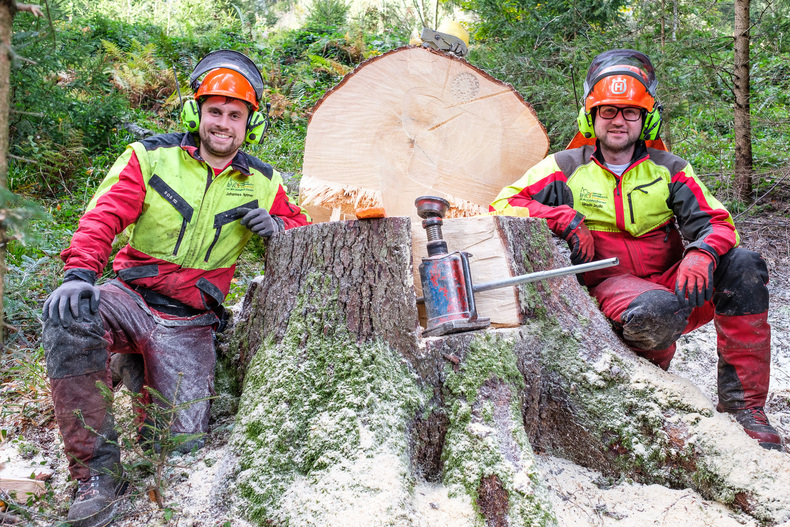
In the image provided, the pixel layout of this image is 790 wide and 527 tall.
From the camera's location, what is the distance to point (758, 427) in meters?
2.28

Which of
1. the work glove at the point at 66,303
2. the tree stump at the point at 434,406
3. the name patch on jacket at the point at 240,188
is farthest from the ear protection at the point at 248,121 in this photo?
the work glove at the point at 66,303

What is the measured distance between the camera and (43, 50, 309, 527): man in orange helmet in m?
2.41

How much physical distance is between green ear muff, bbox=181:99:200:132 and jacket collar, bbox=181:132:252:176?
46 millimetres

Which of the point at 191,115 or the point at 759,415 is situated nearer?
the point at 759,415

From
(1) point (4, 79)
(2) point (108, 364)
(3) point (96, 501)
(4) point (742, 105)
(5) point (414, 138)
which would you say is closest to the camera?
(1) point (4, 79)

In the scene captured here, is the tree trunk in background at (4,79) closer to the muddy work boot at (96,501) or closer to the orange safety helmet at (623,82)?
the muddy work boot at (96,501)

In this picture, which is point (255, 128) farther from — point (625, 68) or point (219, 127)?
point (625, 68)

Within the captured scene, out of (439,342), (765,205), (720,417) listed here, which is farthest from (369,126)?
(765,205)

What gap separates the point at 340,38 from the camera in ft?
30.1

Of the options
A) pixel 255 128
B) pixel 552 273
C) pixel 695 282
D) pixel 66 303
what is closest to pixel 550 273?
pixel 552 273

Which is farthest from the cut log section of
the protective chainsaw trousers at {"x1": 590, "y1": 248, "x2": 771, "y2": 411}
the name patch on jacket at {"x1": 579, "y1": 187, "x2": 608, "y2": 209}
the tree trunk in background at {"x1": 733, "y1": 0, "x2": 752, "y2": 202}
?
the tree trunk in background at {"x1": 733, "y1": 0, "x2": 752, "y2": 202}

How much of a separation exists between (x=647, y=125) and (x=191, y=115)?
2321 millimetres

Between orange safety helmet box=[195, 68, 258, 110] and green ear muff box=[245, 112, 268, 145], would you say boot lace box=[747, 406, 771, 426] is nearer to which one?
green ear muff box=[245, 112, 268, 145]

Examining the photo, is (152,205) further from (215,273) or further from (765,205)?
(765,205)
